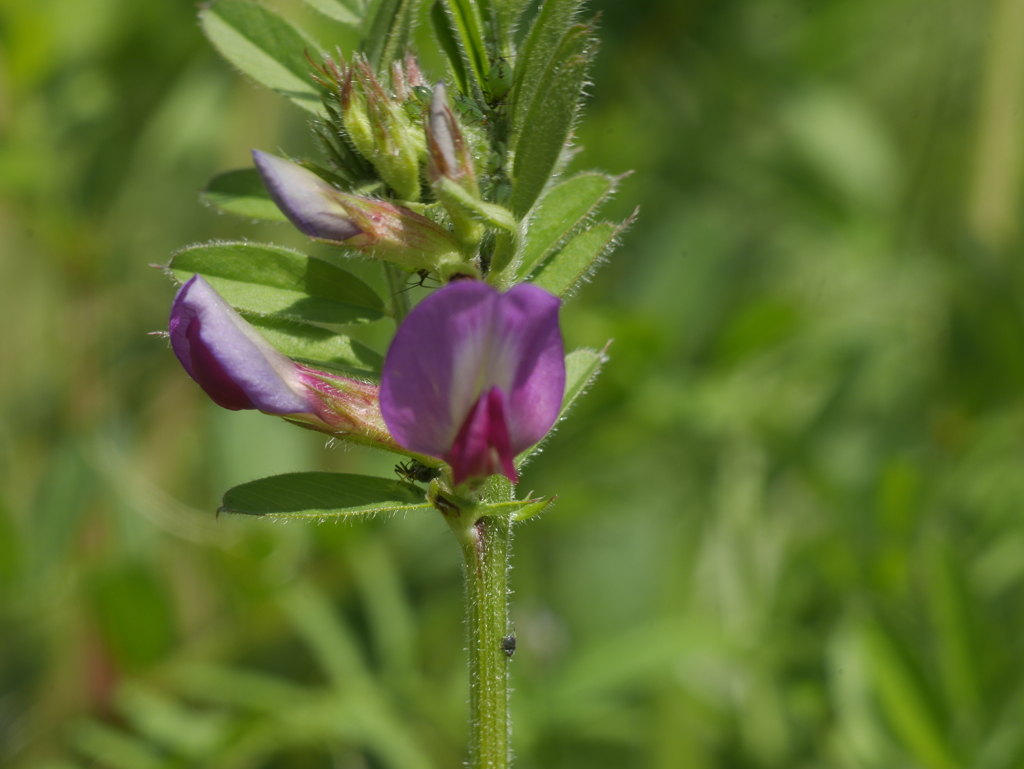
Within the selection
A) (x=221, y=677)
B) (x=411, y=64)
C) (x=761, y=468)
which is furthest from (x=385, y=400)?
(x=761, y=468)

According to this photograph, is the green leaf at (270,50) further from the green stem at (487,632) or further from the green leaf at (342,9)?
the green stem at (487,632)

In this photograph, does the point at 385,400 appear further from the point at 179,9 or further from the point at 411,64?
the point at 179,9

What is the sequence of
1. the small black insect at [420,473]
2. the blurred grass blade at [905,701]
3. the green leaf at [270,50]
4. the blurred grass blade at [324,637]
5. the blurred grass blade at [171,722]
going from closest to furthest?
the small black insect at [420,473] → the green leaf at [270,50] → the blurred grass blade at [905,701] → the blurred grass blade at [171,722] → the blurred grass blade at [324,637]

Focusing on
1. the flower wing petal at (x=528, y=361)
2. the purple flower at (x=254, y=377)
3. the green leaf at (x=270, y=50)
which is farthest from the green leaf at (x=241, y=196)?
the flower wing petal at (x=528, y=361)

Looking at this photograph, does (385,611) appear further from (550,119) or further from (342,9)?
(550,119)

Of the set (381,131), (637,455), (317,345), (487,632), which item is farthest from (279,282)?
(637,455)
